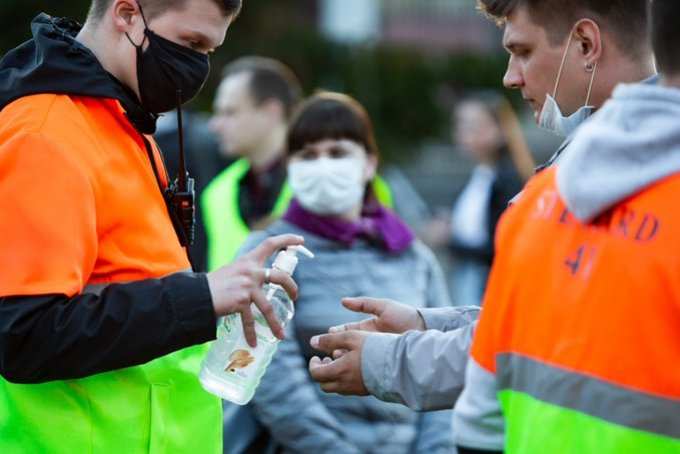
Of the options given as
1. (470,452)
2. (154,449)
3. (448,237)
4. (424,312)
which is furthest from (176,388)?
(448,237)

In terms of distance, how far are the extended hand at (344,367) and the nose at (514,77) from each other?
714mm

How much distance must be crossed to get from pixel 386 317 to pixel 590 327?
1.03 metres

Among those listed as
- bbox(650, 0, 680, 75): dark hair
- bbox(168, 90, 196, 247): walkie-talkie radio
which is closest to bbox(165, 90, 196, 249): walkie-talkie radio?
bbox(168, 90, 196, 247): walkie-talkie radio

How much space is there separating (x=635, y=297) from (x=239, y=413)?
7.88 ft

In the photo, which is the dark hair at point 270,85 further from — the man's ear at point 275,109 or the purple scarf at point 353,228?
the purple scarf at point 353,228

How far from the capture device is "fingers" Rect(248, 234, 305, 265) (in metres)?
2.82

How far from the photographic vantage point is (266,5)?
24.4 metres

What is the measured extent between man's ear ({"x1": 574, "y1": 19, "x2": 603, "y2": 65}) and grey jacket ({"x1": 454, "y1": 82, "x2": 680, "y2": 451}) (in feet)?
2.19

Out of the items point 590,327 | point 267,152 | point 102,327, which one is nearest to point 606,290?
point 590,327

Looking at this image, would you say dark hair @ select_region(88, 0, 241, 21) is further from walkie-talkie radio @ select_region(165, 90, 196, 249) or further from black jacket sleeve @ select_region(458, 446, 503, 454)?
black jacket sleeve @ select_region(458, 446, 503, 454)

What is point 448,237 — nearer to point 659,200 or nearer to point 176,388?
point 176,388

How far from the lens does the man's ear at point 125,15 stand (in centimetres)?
298

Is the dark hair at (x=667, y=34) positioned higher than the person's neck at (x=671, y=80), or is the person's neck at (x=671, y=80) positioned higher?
the dark hair at (x=667, y=34)

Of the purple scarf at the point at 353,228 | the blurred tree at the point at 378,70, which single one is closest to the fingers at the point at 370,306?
the purple scarf at the point at 353,228
